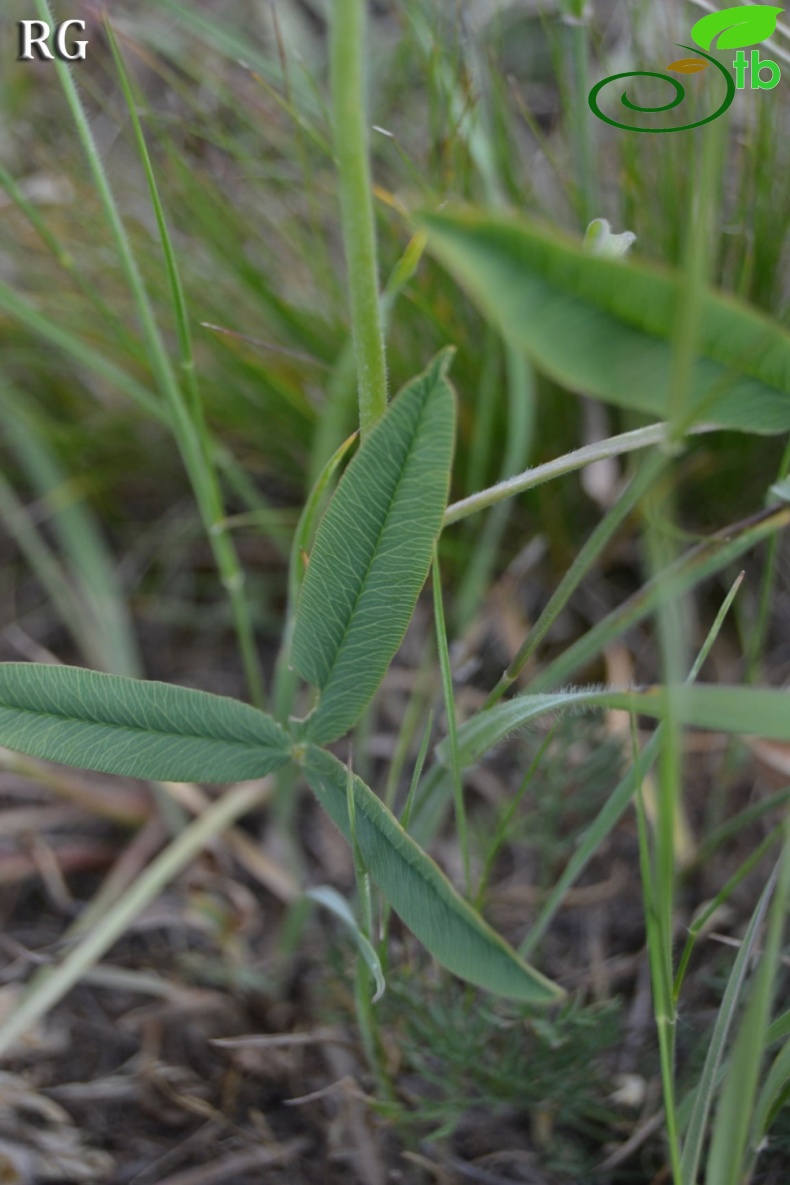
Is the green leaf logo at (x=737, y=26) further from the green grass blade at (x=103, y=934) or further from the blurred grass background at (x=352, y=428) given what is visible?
the green grass blade at (x=103, y=934)

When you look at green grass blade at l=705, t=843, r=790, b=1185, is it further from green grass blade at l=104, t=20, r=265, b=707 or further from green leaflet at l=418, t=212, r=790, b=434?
green grass blade at l=104, t=20, r=265, b=707

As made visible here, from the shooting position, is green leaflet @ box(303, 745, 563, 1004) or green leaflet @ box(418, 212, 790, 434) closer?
green leaflet @ box(418, 212, 790, 434)

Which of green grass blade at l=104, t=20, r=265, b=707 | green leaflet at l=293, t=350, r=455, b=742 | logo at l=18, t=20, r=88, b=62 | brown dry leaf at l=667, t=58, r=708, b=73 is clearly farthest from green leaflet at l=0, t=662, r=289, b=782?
brown dry leaf at l=667, t=58, r=708, b=73

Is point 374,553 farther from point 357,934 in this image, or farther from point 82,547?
point 82,547

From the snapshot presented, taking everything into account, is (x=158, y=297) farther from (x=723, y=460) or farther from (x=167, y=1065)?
(x=167, y=1065)

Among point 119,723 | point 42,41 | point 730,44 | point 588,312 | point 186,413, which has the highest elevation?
point 42,41

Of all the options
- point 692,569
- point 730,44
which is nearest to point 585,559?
point 692,569

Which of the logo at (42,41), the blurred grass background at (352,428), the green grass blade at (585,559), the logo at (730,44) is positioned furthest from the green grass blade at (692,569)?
the logo at (42,41)
